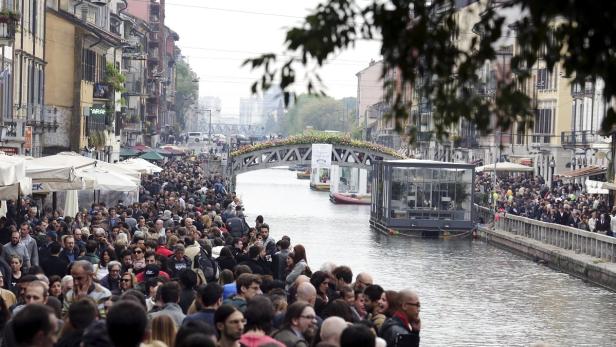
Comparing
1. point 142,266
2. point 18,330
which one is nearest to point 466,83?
point 18,330

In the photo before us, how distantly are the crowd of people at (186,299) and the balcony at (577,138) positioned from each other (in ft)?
173

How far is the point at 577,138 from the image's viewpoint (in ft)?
266

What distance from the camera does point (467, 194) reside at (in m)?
61.5

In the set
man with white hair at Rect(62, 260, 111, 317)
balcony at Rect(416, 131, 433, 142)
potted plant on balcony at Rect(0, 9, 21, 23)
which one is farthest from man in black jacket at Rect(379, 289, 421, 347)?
potted plant on balcony at Rect(0, 9, 21, 23)

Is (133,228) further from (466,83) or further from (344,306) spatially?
(466,83)

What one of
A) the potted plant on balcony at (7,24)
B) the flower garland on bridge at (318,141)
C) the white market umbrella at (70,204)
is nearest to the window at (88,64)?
the potted plant on balcony at (7,24)

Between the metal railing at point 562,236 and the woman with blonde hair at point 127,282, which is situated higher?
the woman with blonde hair at point 127,282

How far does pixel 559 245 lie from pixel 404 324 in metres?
37.7

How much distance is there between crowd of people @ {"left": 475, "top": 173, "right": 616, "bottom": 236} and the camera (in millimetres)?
52031

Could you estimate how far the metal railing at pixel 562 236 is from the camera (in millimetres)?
43094

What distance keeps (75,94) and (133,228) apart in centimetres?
3632

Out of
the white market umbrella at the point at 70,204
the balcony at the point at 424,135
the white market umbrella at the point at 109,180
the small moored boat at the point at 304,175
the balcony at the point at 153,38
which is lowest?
the small moored boat at the point at 304,175

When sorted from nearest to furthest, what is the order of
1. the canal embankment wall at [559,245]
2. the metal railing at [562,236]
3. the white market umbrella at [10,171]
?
the white market umbrella at [10,171]
the canal embankment wall at [559,245]
the metal railing at [562,236]

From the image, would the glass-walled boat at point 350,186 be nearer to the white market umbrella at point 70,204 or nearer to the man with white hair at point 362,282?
the white market umbrella at point 70,204
